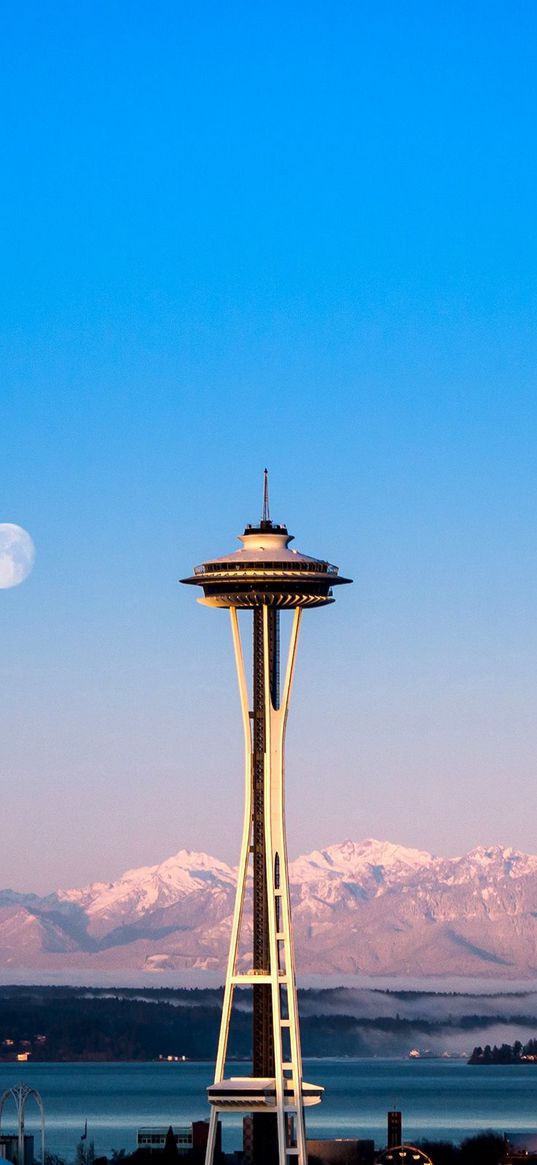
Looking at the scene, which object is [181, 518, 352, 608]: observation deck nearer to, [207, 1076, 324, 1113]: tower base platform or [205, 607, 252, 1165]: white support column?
[205, 607, 252, 1165]: white support column

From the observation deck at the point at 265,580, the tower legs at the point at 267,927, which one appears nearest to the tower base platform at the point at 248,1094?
the tower legs at the point at 267,927

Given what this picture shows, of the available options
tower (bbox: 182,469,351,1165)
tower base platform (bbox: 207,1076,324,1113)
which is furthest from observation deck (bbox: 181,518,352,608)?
tower base platform (bbox: 207,1076,324,1113)

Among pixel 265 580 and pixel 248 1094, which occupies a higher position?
pixel 265 580

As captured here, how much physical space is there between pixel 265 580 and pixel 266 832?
13.5 meters

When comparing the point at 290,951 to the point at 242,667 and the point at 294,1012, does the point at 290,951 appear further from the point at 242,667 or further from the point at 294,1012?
the point at 242,667

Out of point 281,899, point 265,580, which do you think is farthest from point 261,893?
point 265,580

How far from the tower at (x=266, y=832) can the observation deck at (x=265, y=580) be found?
0.17 ft

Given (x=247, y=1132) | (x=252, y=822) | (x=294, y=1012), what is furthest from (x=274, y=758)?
(x=247, y=1132)

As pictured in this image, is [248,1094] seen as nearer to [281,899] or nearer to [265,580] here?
[281,899]

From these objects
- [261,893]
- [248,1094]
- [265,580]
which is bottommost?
[248,1094]

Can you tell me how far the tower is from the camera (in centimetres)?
13975

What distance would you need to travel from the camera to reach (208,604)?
14575cm

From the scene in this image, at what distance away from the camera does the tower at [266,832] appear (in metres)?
140

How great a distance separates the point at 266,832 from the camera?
139250 mm
